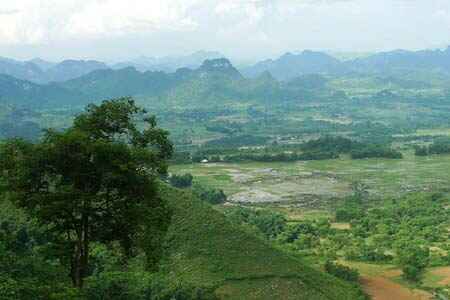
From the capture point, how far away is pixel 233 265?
29.0 metres

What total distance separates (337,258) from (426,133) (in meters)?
83.9

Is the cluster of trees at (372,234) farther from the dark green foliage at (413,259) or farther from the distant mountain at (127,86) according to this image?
the distant mountain at (127,86)

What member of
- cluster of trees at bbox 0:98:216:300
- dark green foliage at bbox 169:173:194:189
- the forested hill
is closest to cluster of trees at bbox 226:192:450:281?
dark green foliage at bbox 169:173:194:189

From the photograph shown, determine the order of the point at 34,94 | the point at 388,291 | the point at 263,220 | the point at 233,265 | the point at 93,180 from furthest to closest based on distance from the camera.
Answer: the point at 34,94
the point at 263,220
the point at 388,291
the point at 233,265
the point at 93,180

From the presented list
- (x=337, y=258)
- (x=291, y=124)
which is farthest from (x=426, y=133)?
(x=337, y=258)

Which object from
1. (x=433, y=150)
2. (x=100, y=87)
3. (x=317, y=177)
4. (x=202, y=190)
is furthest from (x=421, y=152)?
(x=100, y=87)

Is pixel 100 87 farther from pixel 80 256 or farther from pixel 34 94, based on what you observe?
pixel 80 256

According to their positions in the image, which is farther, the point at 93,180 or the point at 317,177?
the point at 317,177

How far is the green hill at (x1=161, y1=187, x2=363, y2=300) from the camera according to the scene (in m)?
27.7

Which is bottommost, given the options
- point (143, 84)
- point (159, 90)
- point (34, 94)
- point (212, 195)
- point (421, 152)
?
point (212, 195)

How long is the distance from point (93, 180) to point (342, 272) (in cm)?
2039

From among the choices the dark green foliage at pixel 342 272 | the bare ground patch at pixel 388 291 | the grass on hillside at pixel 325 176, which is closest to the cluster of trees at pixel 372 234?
the dark green foliage at pixel 342 272

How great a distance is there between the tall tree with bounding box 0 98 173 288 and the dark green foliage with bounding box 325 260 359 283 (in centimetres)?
1864

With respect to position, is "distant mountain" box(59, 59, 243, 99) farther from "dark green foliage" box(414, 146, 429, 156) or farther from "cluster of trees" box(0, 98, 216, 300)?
"cluster of trees" box(0, 98, 216, 300)
